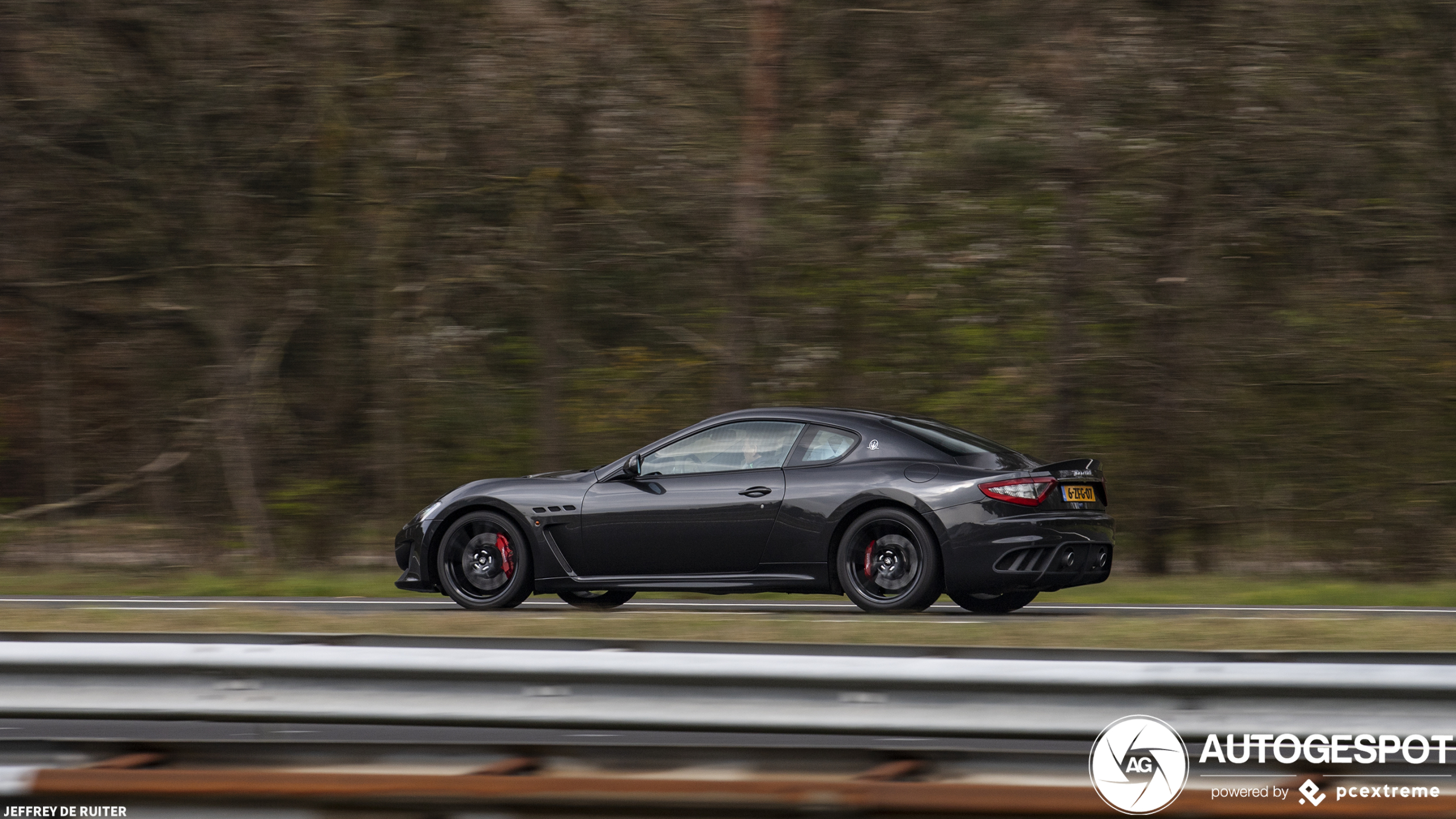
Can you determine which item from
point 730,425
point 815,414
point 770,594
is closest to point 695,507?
point 730,425

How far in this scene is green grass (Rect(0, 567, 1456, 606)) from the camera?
11.3 metres

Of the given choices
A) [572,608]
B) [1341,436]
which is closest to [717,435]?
[572,608]

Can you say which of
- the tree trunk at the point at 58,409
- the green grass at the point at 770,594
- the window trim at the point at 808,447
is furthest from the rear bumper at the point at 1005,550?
the tree trunk at the point at 58,409

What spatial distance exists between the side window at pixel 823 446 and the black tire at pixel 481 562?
192 centimetres

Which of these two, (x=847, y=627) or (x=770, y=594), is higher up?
(x=770, y=594)

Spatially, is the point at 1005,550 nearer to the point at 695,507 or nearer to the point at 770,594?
the point at 695,507

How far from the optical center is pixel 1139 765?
4.45 m

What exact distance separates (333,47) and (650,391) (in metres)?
4.52

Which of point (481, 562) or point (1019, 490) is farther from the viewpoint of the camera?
point (481, 562)

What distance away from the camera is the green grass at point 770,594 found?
11305 millimetres

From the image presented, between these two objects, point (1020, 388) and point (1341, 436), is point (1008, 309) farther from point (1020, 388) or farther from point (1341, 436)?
point (1341, 436)

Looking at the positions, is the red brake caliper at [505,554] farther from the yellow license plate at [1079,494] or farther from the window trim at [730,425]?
the yellow license plate at [1079,494]

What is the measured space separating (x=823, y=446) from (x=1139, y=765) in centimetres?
491

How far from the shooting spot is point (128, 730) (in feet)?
18.5
